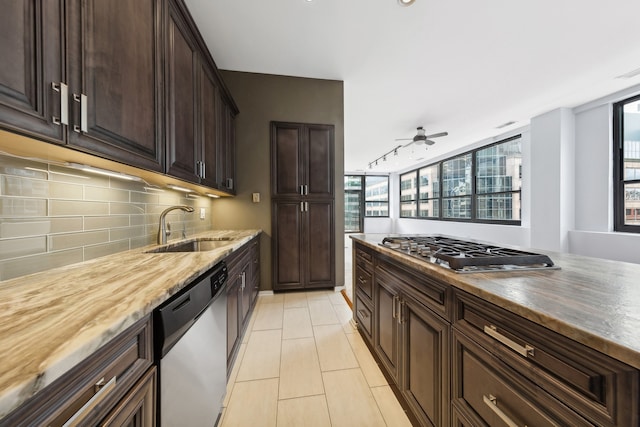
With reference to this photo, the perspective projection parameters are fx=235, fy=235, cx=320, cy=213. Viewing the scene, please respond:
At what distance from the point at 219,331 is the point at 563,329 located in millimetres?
1351

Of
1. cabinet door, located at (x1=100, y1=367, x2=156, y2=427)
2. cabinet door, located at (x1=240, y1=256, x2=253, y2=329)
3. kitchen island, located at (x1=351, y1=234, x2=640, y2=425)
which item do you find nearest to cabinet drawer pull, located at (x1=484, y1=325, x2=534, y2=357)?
kitchen island, located at (x1=351, y1=234, x2=640, y2=425)

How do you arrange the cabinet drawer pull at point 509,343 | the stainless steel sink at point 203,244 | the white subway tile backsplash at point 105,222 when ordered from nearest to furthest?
the cabinet drawer pull at point 509,343 < the white subway tile backsplash at point 105,222 < the stainless steel sink at point 203,244

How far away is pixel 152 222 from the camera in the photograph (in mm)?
1765

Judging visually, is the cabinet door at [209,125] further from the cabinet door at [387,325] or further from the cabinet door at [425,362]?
the cabinet door at [425,362]

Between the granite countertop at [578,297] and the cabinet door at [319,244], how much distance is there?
2069 millimetres

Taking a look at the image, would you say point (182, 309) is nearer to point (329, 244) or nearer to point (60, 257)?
point (60, 257)

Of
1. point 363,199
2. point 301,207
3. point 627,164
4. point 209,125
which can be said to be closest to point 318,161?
point 301,207

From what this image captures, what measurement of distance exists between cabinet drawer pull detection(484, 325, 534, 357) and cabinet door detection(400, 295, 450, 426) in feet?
0.68

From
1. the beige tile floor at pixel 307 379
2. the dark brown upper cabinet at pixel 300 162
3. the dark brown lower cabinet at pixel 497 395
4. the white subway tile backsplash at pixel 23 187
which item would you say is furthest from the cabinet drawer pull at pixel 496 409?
the dark brown upper cabinet at pixel 300 162

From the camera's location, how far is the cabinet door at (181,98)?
55.8 inches

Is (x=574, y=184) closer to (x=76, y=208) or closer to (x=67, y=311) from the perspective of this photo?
(x=67, y=311)

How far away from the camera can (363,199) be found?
959 cm

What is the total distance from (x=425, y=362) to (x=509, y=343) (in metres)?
0.51

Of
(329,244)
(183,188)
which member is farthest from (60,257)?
(329,244)
